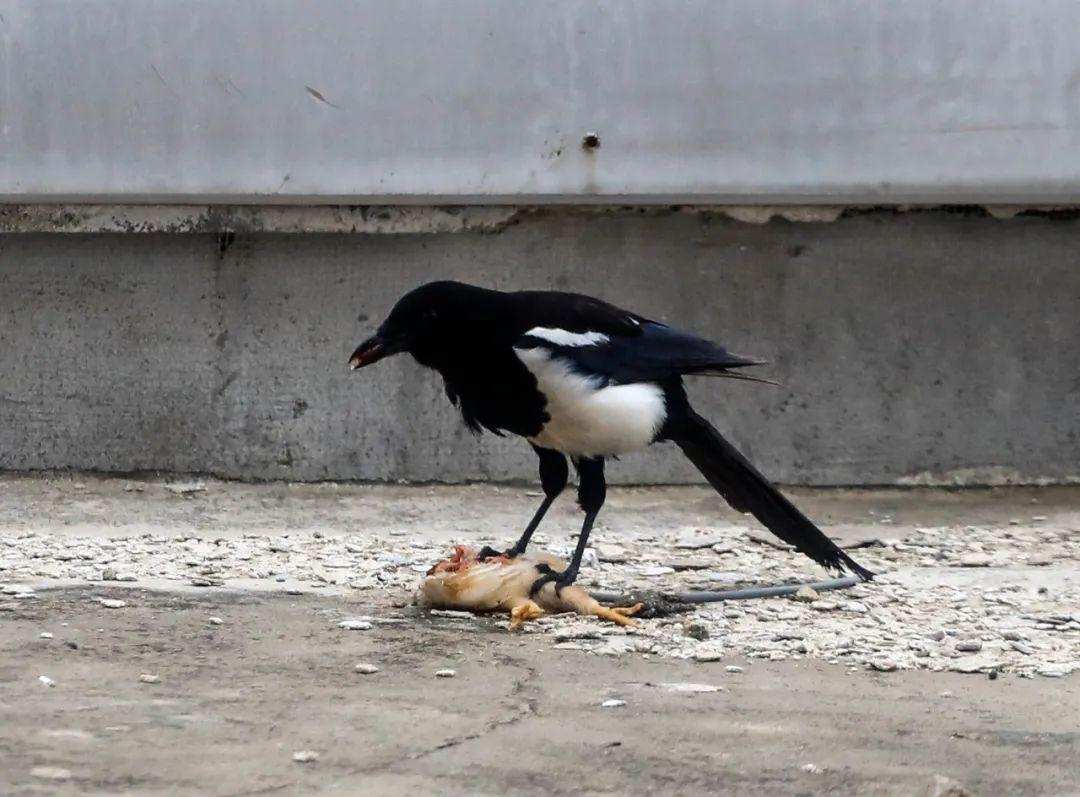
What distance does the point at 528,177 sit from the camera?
5926mm

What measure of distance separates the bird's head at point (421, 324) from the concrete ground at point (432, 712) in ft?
2.18

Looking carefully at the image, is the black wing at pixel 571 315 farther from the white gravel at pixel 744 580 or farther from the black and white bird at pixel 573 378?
the white gravel at pixel 744 580

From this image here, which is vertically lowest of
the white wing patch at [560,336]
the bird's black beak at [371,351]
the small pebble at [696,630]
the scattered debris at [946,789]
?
the scattered debris at [946,789]

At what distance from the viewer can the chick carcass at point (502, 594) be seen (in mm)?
4332

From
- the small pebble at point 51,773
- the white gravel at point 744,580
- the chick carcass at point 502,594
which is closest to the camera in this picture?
the small pebble at point 51,773

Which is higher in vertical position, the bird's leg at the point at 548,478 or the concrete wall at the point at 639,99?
the concrete wall at the point at 639,99

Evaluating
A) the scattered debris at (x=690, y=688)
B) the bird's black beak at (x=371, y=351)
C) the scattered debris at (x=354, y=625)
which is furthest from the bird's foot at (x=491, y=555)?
the scattered debris at (x=690, y=688)

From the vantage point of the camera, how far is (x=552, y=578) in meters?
4.43

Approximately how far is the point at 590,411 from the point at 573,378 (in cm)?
11

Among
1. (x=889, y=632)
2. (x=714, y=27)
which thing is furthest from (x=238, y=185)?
(x=889, y=632)

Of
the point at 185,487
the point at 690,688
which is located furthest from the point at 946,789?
the point at 185,487

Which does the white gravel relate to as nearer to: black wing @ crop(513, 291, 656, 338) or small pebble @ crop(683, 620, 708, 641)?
small pebble @ crop(683, 620, 708, 641)

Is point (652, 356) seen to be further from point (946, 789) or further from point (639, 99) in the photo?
point (946, 789)

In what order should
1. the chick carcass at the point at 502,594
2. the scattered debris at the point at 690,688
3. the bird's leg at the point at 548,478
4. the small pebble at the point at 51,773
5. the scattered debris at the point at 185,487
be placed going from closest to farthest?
the small pebble at the point at 51,773, the scattered debris at the point at 690,688, the chick carcass at the point at 502,594, the bird's leg at the point at 548,478, the scattered debris at the point at 185,487
